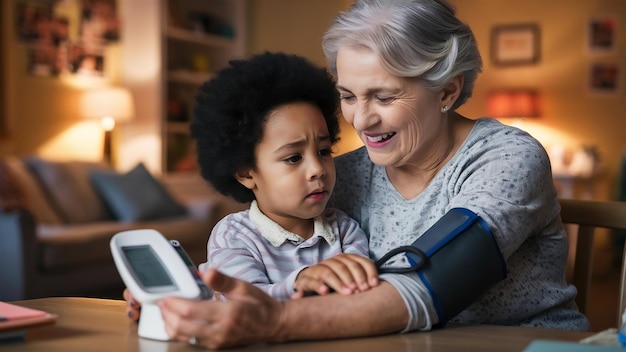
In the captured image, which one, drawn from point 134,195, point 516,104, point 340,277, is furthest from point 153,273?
point 516,104

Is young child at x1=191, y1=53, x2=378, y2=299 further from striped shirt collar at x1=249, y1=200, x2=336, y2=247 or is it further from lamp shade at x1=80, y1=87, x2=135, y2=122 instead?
lamp shade at x1=80, y1=87, x2=135, y2=122

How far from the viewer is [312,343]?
1.11m

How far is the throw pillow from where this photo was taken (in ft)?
18.0

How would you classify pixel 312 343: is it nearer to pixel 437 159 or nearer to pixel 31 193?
pixel 437 159

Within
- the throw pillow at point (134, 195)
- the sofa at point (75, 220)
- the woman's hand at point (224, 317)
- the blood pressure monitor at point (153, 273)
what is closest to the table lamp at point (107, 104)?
the sofa at point (75, 220)

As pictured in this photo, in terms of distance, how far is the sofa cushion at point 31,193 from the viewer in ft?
16.4

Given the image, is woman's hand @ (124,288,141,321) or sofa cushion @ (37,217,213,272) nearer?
woman's hand @ (124,288,141,321)

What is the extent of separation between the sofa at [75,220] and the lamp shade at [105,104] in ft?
1.67

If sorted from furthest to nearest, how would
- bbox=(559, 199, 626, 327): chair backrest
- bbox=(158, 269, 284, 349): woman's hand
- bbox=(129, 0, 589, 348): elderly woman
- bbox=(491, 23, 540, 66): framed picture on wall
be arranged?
bbox=(491, 23, 540, 66): framed picture on wall, bbox=(559, 199, 626, 327): chair backrest, bbox=(129, 0, 589, 348): elderly woman, bbox=(158, 269, 284, 349): woman's hand

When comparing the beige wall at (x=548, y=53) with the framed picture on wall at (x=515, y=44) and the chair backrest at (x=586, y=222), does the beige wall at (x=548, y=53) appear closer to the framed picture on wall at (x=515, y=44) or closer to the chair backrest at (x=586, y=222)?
the framed picture on wall at (x=515, y=44)

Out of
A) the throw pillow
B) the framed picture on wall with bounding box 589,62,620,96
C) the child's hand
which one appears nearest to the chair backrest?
the child's hand

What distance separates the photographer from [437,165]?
158cm

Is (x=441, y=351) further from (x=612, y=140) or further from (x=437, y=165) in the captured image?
(x=612, y=140)

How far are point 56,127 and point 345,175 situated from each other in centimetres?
498
